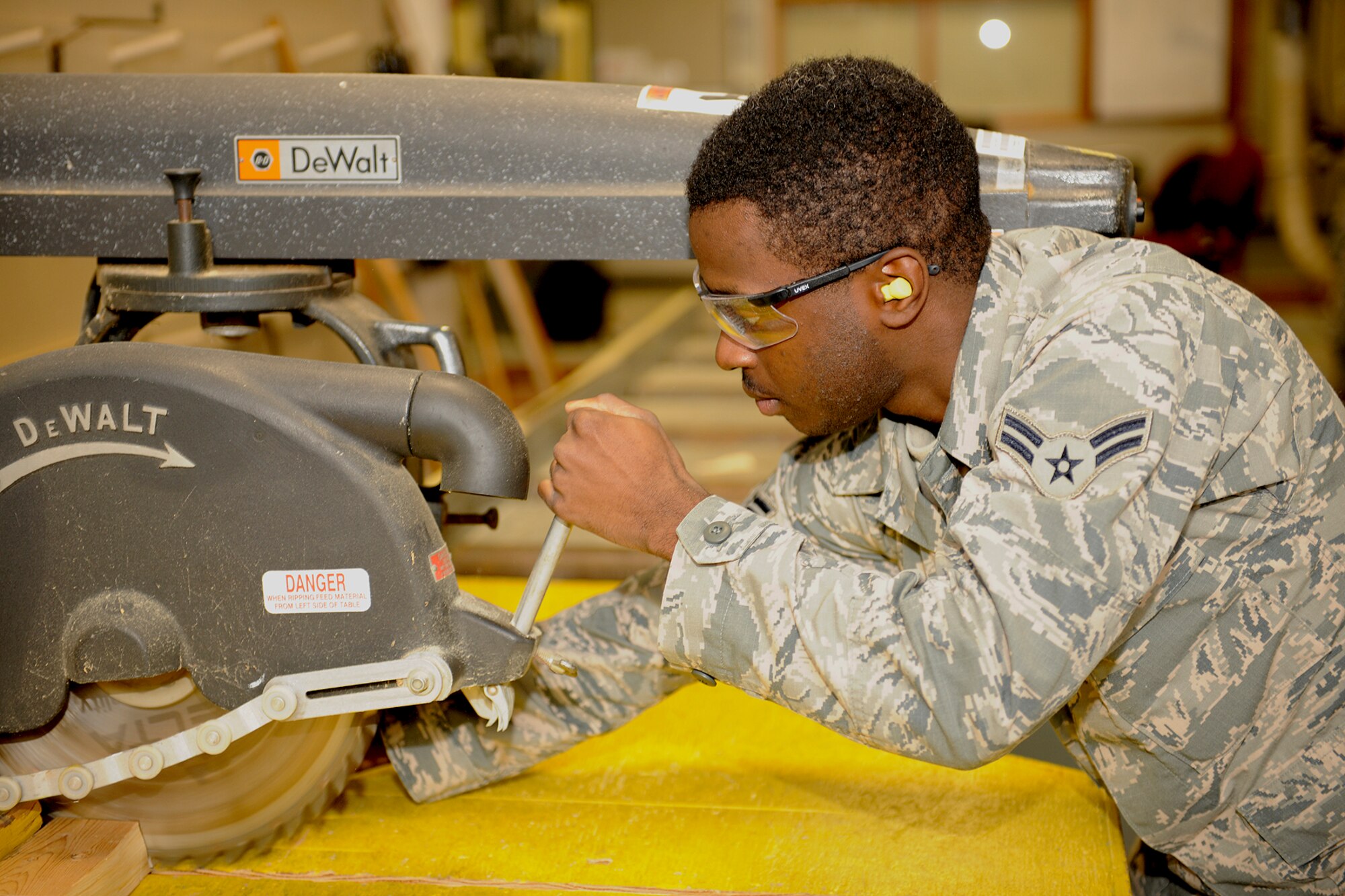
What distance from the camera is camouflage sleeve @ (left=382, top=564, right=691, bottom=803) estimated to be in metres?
1.57

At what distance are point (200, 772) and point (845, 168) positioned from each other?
992 mm

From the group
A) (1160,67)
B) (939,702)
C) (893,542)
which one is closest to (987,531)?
(939,702)

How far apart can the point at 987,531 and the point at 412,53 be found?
478cm

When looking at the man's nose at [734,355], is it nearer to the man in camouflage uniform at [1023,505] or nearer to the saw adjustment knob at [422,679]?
the man in camouflage uniform at [1023,505]

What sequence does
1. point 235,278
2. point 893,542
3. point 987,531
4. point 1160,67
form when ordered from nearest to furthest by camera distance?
1. point 987,531
2. point 235,278
3. point 893,542
4. point 1160,67

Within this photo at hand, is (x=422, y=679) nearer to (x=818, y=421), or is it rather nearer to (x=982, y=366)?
(x=818, y=421)

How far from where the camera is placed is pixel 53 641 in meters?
1.28

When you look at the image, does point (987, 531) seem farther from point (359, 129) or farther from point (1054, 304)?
point (359, 129)

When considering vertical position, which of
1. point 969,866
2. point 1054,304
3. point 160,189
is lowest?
point 969,866

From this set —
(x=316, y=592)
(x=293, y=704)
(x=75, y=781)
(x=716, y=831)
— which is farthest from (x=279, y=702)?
(x=716, y=831)

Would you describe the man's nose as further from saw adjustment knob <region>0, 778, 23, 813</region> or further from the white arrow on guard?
saw adjustment knob <region>0, 778, 23, 813</region>

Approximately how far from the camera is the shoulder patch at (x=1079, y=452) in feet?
3.37

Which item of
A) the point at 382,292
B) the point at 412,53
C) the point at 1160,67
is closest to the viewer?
the point at 382,292

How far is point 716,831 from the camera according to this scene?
4.97 ft
